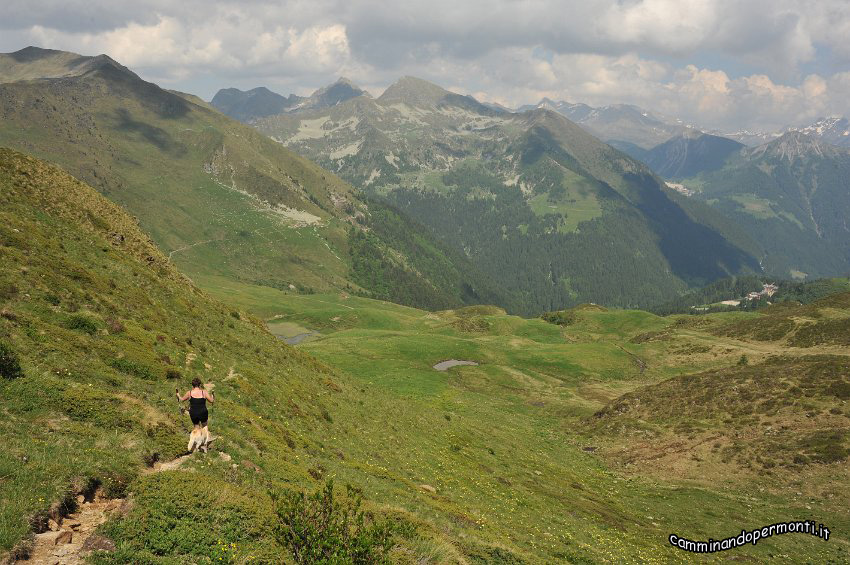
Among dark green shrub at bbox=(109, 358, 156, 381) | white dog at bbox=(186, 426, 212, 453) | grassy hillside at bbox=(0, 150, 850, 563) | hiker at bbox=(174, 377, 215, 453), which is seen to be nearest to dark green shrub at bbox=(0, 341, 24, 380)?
grassy hillside at bbox=(0, 150, 850, 563)

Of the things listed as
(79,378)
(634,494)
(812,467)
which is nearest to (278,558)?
(79,378)

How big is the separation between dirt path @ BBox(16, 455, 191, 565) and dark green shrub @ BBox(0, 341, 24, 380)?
8929 mm

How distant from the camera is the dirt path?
1292 centimetres

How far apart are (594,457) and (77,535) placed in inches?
2142

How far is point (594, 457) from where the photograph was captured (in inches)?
2228

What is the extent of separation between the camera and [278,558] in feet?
48.2

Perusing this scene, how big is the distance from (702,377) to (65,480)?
262 ft

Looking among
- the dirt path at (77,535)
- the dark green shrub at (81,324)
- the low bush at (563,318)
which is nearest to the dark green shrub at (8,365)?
the dark green shrub at (81,324)

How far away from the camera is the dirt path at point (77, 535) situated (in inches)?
509

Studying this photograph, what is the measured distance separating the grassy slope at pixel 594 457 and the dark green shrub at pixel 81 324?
834 inches

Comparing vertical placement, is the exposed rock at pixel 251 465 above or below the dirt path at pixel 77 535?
below

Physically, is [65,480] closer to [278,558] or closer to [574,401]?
[278,558]

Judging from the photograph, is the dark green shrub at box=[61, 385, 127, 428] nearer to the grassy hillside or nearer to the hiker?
the grassy hillside

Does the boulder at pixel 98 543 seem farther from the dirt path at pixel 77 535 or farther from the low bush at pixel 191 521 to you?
the low bush at pixel 191 521
